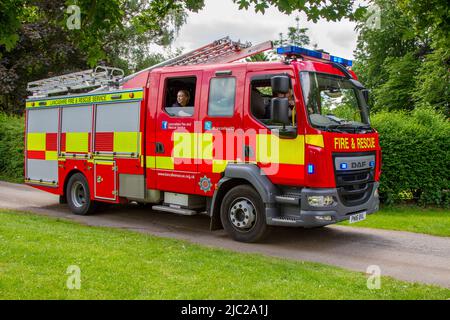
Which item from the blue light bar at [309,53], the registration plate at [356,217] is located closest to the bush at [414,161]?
the blue light bar at [309,53]

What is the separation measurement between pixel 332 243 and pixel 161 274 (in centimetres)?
371

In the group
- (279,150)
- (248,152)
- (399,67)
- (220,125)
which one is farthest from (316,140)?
→ (399,67)

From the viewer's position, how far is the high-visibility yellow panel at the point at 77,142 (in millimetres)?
10758

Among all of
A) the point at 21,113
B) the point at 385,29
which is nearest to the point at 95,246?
the point at 21,113

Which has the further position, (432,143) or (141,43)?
(141,43)

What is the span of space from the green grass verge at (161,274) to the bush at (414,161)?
19.8 ft

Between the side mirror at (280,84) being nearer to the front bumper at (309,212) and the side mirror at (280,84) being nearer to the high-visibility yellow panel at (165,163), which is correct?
the front bumper at (309,212)

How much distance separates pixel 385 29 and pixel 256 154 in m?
28.7

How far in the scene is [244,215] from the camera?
26.9ft

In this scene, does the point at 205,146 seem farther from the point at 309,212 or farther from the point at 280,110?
the point at 309,212

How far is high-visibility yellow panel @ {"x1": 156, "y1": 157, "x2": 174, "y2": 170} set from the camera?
29.9 ft
